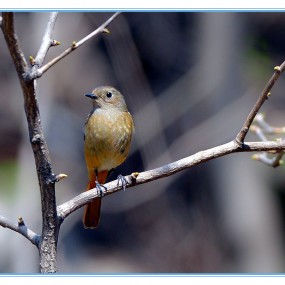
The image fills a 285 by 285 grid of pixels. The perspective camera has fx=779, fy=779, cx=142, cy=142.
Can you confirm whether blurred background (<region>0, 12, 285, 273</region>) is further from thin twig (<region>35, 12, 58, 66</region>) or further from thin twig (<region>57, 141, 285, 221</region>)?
thin twig (<region>35, 12, 58, 66</region>)

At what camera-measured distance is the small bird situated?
215 centimetres

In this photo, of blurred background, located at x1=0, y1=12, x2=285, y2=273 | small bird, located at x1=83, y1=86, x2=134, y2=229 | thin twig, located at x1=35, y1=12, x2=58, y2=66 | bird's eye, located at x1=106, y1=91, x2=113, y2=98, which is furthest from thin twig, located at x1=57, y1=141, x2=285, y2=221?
blurred background, located at x1=0, y1=12, x2=285, y2=273

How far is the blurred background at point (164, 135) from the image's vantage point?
3.66 m

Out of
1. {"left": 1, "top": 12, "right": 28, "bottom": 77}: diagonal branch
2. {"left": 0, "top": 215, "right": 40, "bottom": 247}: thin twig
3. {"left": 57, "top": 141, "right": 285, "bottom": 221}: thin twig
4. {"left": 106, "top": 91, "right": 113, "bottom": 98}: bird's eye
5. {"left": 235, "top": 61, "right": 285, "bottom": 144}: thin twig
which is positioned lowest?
{"left": 0, "top": 215, "right": 40, "bottom": 247}: thin twig

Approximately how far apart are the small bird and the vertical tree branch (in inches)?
23.6

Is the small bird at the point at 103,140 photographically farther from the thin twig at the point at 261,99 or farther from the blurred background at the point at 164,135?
the blurred background at the point at 164,135

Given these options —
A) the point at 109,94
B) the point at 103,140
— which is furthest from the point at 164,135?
the point at 103,140

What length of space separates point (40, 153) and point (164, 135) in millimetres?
2686

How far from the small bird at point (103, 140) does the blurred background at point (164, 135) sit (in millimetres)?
1203

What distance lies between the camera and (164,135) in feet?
13.5

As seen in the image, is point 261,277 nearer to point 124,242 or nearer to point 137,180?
point 137,180

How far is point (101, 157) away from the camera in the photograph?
216 cm

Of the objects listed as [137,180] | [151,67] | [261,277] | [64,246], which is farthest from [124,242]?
[137,180]

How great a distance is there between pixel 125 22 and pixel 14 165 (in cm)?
104
